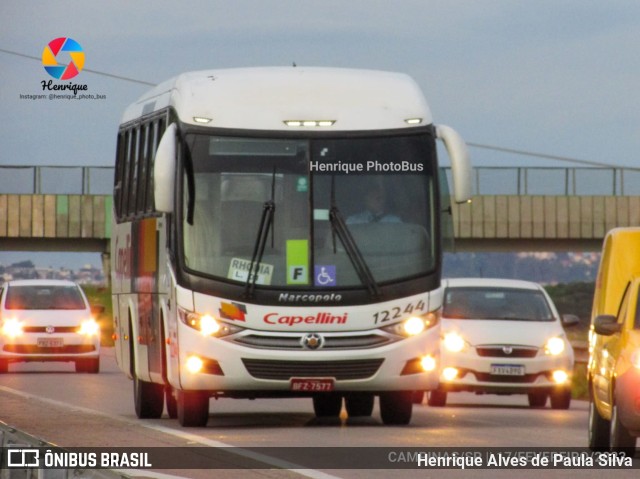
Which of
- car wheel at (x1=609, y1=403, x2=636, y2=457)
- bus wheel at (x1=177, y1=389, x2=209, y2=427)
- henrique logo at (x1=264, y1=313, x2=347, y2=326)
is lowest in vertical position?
bus wheel at (x1=177, y1=389, x2=209, y2=427)

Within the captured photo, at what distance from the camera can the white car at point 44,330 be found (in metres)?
35.7

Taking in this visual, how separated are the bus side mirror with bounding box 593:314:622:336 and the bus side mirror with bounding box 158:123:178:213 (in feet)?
15.7

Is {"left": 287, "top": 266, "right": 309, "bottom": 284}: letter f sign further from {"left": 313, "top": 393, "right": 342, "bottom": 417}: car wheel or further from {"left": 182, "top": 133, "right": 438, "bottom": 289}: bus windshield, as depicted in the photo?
{"left": 313, "top": 393, "right": 342, "bottom": 417}: car wheel

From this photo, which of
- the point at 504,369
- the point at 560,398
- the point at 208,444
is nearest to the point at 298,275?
the point at 208,444

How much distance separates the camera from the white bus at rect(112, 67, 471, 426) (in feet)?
63.0

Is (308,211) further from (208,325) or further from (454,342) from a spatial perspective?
(454,342)

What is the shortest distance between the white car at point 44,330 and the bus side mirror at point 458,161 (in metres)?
16.8

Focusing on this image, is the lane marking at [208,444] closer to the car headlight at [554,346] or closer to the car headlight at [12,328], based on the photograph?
the car headlight at [554,346]

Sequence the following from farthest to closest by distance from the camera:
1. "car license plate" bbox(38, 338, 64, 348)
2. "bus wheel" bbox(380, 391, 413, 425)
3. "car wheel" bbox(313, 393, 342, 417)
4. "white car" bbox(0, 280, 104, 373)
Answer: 1. "car license plate" bbox(38, 338, 64, 348)
2. "white car" bbox(0, 280, 104, 373)
3. "car wheel" bbox(313, 393, 342, 417)
4. "bus wheel" bbox(380, 391, 413, 425)

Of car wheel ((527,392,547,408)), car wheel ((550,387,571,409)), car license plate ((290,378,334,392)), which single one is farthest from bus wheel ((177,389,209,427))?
car wheel ((527,392,547,408))

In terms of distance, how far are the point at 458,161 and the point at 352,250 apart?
4.70 feet

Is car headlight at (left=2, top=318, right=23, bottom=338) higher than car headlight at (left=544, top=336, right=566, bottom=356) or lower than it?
lower

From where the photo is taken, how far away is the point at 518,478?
13898mm

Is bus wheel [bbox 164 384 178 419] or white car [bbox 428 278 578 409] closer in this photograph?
bus wheel [bbox 164 384 178 419]
